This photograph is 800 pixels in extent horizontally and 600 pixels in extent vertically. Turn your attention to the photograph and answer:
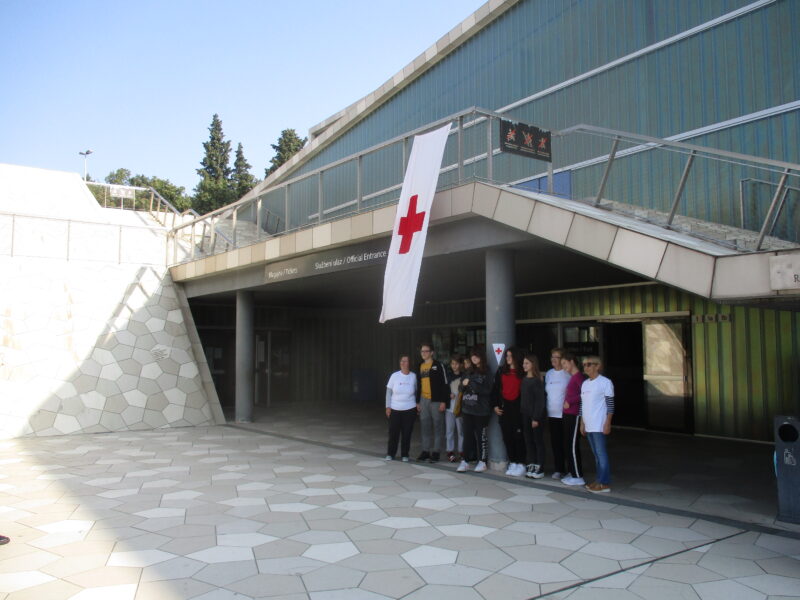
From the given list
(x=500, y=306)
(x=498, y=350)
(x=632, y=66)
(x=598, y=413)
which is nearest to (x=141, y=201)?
(x=632, y=66)

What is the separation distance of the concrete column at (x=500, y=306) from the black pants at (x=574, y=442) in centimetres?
115

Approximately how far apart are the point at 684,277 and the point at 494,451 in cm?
401

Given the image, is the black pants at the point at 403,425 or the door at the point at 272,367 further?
the door at the point at 272,367

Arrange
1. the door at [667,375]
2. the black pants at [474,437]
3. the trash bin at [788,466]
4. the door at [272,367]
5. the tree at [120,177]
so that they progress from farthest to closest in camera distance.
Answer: the tree at [120,177]
the door at [272,367]
the door at [667,375]
the black pants at [474,437]
the trash bin at [788,466]

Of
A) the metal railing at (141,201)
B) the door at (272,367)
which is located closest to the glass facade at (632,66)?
the door at (272,367)

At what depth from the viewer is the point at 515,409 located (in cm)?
867

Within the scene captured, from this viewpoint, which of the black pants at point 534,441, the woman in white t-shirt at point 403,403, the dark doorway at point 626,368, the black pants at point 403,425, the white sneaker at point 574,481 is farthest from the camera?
the dark doorway at point 626,368

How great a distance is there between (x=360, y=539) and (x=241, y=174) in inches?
2347

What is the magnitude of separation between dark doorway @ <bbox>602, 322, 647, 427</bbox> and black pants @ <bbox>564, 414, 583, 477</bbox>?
19.3ft

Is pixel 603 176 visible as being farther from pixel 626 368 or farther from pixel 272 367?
pixel 272 367

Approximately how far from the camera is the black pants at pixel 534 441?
8.53 meters

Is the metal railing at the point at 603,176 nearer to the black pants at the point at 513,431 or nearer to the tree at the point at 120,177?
the black pants at the point at 513,431

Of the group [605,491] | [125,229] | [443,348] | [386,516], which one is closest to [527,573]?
[386,516]

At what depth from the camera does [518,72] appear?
1519 cm
